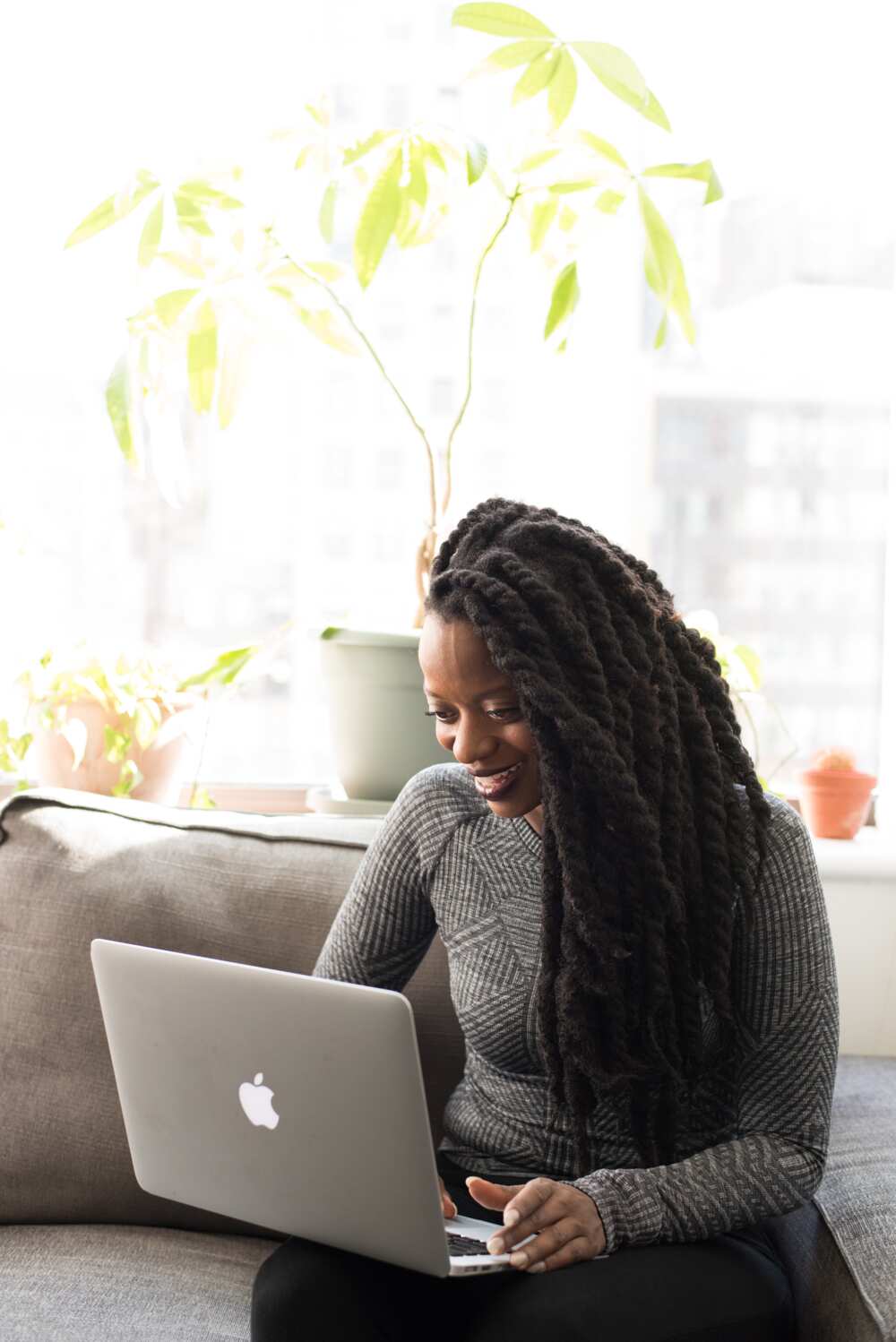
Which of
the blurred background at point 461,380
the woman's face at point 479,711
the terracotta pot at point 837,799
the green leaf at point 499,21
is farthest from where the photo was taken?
the blurred background at point 461,380

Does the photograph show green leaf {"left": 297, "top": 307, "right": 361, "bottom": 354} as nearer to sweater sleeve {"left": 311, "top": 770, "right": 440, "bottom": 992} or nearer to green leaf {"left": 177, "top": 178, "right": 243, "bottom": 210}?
green leaf {"left": 177, "top": 178, "right": 243, "bottom": 210}

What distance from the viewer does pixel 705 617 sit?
1.86 meters

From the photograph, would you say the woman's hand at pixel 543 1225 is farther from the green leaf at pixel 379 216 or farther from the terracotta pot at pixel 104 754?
the green leaf at pixel 379 216

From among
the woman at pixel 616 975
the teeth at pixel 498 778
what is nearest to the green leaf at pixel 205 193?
the woman at pixel 616 975

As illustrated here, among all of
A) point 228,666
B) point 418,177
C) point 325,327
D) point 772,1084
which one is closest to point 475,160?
point 418,177

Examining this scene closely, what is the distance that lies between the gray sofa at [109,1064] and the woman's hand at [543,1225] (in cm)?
23

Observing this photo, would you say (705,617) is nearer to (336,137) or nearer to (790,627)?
(790,627)

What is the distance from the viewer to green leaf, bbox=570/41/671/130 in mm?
1554

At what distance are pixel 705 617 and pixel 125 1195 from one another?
1.04 m

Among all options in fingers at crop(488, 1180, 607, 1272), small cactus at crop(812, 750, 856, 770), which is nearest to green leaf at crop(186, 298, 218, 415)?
small cactus at crop(812, 750, 856, 770)

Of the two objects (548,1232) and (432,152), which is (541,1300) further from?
(432,152)

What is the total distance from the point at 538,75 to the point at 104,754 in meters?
1.00

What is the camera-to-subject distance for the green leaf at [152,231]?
168 centimetres

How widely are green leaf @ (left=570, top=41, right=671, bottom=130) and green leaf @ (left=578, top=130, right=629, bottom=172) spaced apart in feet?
0.40
